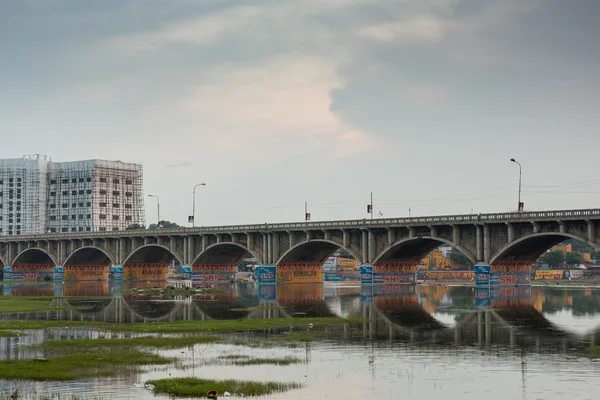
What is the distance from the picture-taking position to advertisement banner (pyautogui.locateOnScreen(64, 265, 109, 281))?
183 m

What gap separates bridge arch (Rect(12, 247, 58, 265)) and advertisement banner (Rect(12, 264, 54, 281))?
1360mm

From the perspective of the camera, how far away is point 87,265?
188 m

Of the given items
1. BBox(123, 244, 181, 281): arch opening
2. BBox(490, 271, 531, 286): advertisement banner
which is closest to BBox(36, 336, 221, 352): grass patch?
BBox(490, 271, 531, 286): advertisement banner

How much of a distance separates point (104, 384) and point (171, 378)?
2812 millimetres

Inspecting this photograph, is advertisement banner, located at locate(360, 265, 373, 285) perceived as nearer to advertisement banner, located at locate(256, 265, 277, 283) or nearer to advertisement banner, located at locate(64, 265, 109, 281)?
advertisement banner, located at locate(256, 265, 277, 283)

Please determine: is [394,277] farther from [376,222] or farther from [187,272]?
[187,272]

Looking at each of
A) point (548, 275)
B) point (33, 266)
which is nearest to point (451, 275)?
point (548, 275)

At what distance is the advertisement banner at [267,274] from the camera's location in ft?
460

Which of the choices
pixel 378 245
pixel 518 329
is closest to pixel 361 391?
pixel 518 329

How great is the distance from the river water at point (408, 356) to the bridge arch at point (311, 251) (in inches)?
2271

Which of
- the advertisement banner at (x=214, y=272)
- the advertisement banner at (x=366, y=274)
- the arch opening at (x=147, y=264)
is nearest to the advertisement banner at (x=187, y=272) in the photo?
the advertisement banner at (x=214, y=272)

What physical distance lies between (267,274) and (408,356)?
327 feet

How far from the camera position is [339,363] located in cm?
3916

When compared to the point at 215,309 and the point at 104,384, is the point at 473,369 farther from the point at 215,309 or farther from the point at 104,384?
the point at 215,309
